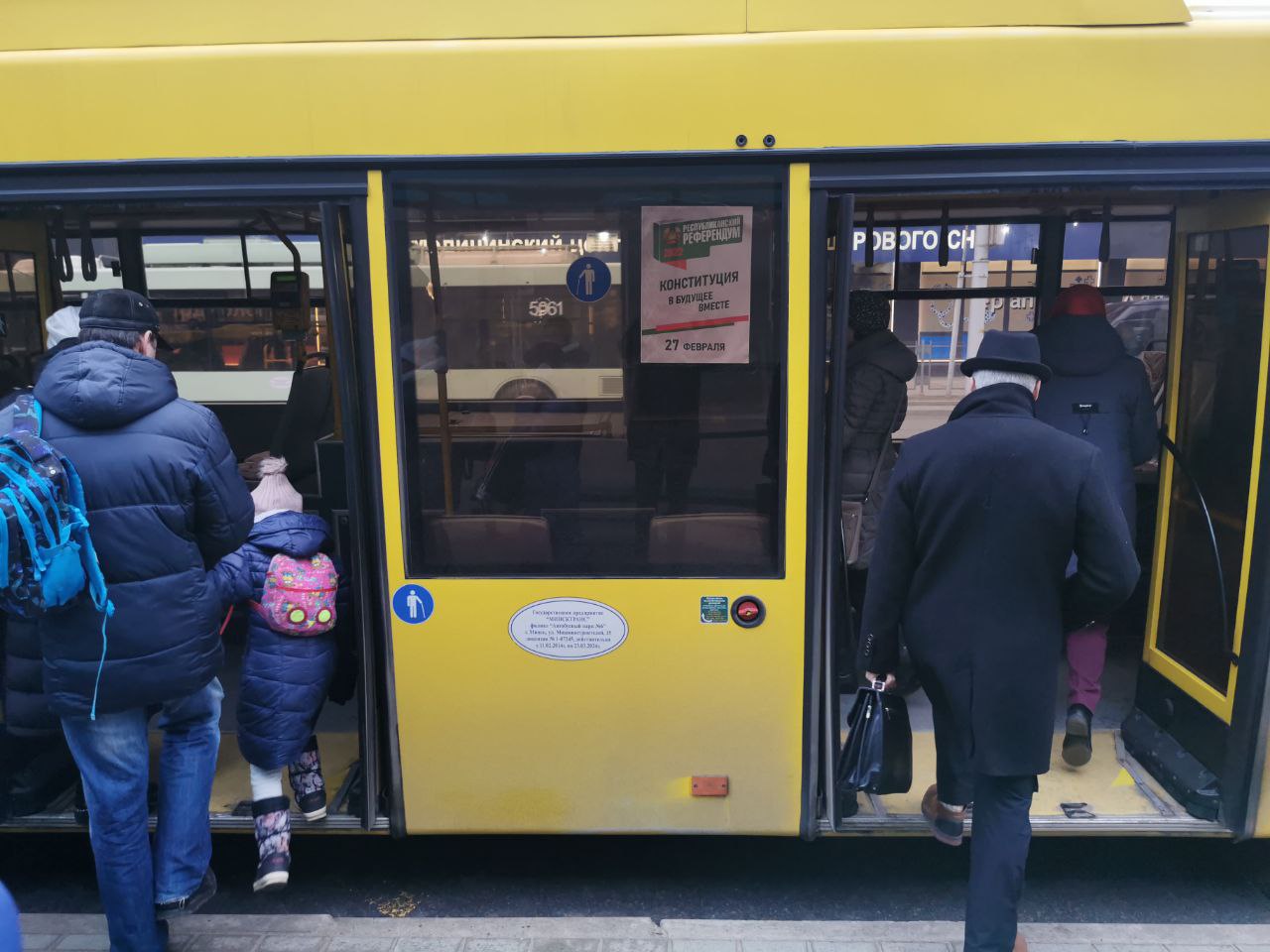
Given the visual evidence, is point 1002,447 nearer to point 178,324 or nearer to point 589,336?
point 589,336

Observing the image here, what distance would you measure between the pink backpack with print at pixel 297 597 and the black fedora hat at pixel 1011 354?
2.18 m

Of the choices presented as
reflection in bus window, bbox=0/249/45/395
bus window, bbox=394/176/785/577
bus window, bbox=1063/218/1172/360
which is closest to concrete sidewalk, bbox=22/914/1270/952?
Result: bus window, bbox=394/176/785/577

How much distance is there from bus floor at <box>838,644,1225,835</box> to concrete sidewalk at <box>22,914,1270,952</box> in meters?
0.30

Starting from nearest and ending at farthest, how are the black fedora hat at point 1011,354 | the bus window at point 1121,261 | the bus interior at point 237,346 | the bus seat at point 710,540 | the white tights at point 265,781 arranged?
the black fedora hat at point 1011,354 → the bus seat at point 710,540 → the white tights at point 265,781 → the bus interior at point 237,346 → the bus window at point 1121,261

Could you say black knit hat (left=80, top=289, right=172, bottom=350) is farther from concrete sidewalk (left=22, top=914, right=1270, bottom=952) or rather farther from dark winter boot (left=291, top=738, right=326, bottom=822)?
concrete sidewalk (left=22, top=914, right=1270, bottom=952)

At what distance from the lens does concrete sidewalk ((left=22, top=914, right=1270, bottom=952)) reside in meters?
2.97

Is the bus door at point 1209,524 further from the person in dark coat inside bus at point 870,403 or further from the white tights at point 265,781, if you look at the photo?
the white tights at point 265,781

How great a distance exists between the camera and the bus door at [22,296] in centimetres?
417

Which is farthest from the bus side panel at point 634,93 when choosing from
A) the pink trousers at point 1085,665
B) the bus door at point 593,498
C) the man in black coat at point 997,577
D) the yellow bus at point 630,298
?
the pink trousers at point 1085,665

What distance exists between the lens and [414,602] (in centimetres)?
307

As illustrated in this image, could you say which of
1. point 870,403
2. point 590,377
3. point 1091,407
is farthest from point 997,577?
point 870,403

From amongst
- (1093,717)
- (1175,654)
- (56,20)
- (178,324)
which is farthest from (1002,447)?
(178,324)

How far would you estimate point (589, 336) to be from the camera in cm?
304

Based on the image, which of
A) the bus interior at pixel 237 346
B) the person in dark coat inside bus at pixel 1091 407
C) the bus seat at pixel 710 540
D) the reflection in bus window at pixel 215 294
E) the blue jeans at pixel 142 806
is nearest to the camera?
the blue jeans at pixel 142 806
